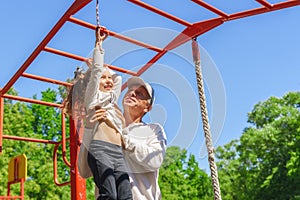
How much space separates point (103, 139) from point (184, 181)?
63.0 ft

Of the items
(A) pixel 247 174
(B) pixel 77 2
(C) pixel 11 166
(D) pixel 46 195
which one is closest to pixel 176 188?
(A) pixel 247 174

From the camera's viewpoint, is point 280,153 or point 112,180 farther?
point 280,153

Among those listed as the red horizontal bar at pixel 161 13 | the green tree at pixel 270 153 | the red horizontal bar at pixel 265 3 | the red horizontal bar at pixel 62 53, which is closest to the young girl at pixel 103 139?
the red horizontal bar at pixel 161 13

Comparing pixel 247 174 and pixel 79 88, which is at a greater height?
pixel 247 174

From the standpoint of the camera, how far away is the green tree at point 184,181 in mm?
19703

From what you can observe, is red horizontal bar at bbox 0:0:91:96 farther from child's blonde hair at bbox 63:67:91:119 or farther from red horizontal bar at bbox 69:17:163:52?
child's blonde hair at bbox 63:67:91:119

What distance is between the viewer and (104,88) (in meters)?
2.72

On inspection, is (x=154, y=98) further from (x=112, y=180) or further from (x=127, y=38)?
(x=112, y=180)

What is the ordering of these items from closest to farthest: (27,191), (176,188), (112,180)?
(112,180) < (27,191) < (176,188)

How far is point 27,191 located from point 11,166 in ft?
28.7

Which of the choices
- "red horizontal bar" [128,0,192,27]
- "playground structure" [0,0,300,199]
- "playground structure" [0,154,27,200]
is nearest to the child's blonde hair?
"playground structure" [0,0,300,199]

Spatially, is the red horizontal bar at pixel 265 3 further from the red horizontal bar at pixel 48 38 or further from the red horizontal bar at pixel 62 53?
the red horizontal bar at pixel 62 53

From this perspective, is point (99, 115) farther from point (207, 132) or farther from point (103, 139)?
point (207, 132)

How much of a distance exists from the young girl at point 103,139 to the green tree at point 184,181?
15.2m
